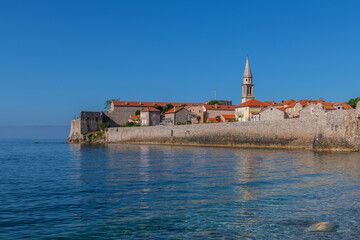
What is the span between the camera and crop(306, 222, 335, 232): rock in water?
8.30 metres

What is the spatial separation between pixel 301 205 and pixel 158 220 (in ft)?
15.5

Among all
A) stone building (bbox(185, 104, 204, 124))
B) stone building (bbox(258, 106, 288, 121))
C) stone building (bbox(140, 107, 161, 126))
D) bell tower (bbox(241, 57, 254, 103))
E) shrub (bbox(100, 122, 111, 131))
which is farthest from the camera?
bell tower (bbox(241, 57, 254, 103))

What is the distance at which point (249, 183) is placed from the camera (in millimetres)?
15367

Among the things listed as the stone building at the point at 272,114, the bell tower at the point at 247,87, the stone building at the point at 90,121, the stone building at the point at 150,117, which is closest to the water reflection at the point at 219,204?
the stone building at the point at 272,114

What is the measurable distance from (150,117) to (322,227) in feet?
243

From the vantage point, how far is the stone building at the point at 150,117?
8156cm

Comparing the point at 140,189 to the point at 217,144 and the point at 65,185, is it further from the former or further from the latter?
the point at 217,144

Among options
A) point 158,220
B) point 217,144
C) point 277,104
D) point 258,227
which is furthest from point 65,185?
point 277,104

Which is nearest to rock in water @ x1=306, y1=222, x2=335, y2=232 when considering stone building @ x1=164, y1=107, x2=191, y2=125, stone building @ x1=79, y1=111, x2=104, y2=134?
stone building @ x1=164, y1=107, x2=191, y2=125

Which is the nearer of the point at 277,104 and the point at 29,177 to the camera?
the point at 29,177

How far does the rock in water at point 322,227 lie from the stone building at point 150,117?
73.5 metres

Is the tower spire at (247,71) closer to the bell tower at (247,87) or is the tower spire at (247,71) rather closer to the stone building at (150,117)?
the bell tower at (247,87)

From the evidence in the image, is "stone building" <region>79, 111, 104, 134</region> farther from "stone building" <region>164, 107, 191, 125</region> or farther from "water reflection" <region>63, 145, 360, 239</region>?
"water reflection" <region>63, 145, 360, 239</region>

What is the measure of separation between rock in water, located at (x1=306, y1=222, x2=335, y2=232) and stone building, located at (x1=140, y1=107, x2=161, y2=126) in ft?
241
